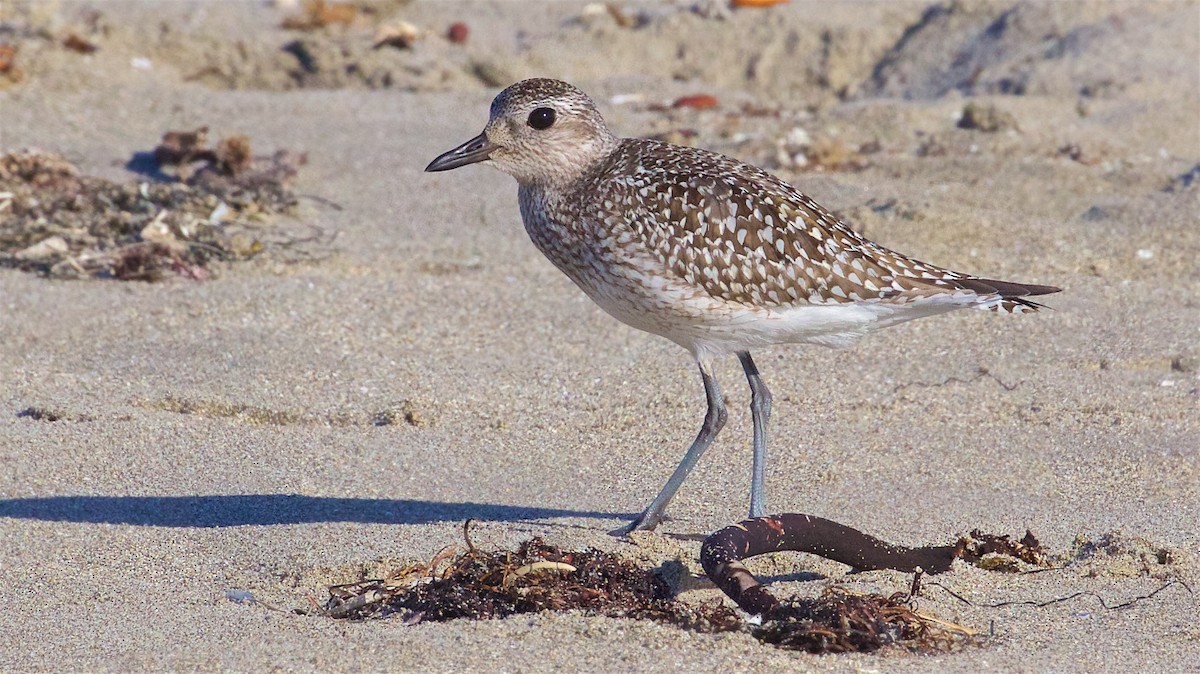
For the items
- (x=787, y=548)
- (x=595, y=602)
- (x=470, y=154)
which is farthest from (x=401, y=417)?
(x=787, y=548)

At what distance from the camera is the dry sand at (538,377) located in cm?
453

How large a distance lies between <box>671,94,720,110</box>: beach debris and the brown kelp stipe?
6.62m

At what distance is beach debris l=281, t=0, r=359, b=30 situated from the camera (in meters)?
12.0

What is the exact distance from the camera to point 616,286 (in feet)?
16.7

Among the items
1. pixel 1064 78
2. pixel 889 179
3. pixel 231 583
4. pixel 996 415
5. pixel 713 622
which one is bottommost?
pixel 231 583

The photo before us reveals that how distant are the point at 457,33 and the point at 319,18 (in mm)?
1132

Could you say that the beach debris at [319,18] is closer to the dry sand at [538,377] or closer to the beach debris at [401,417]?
the dry sand at [538,377]

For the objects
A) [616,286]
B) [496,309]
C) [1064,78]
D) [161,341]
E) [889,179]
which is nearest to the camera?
[616,286]

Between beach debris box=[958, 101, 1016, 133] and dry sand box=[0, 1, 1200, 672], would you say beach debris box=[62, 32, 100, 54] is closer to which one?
dry sand box=[0, 1, 1200, 672]

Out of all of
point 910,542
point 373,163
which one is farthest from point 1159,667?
point 373,163

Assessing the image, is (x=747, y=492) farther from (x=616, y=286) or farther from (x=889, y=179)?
(x=889, y=179)

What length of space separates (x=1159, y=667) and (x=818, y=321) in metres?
Answer: 1.61

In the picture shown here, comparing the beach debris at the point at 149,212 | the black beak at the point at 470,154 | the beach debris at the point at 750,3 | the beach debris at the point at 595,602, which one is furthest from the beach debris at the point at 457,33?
the beach debris at the point at 595,602

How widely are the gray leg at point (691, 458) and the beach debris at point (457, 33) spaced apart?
7.32 metres
